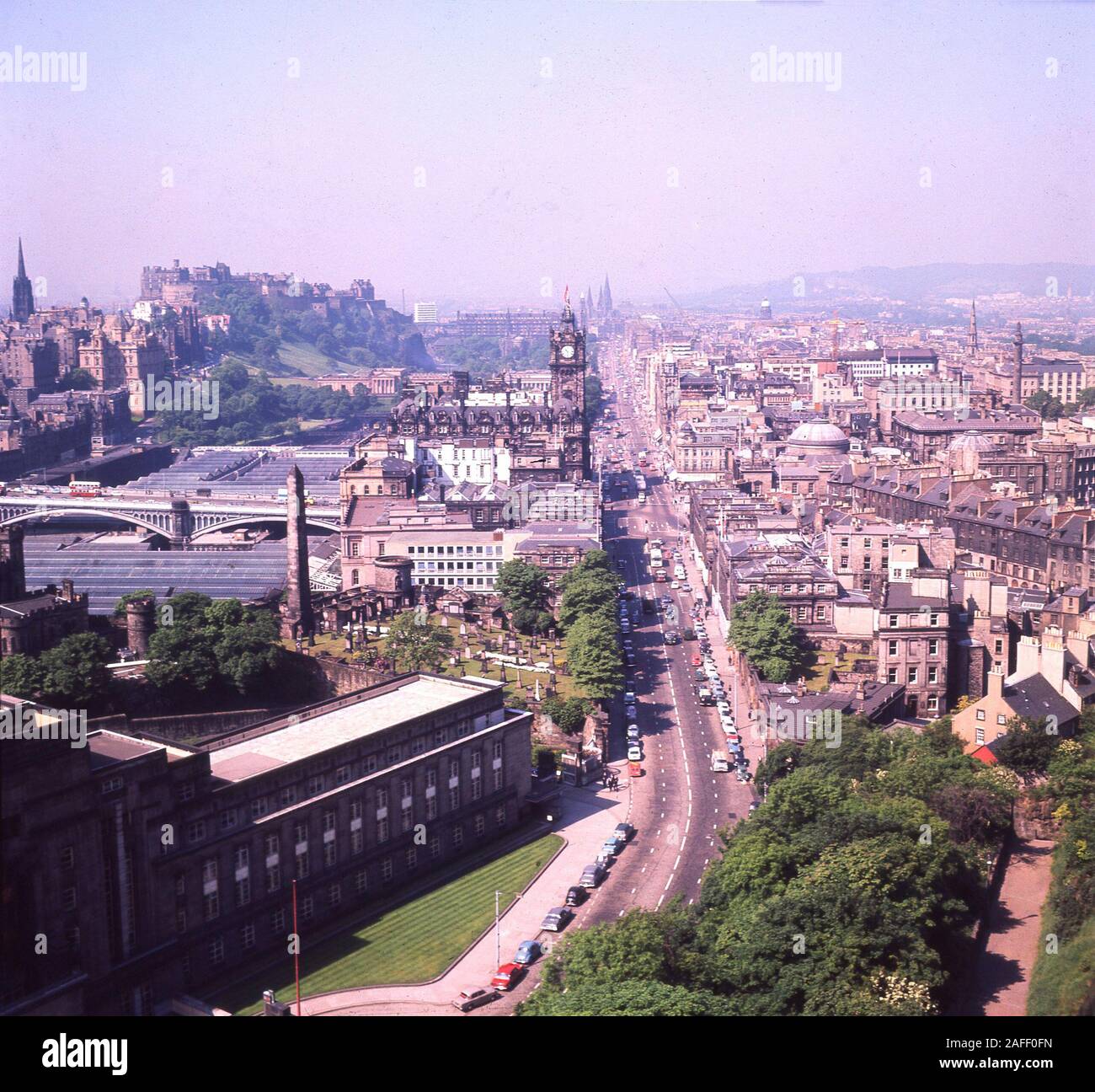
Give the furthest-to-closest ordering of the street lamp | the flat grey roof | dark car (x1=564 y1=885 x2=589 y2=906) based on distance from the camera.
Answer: dark car (x1=564 y1=885 x2=589 y2=906), the flat grey roof, the street lamp

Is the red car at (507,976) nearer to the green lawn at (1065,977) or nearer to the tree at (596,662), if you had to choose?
the green lawn at (1065,977)

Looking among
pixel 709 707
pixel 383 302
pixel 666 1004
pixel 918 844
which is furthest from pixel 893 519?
pixel 383 302

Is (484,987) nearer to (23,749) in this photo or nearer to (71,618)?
(23,749)

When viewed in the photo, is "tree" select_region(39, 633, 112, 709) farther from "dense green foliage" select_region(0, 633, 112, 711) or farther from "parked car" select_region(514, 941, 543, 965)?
"parked car" select_region(514, 941, 543, 965)

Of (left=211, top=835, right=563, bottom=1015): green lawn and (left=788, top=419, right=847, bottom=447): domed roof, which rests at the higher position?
(left=788, top=419, right=847, bottom=447): domed roof

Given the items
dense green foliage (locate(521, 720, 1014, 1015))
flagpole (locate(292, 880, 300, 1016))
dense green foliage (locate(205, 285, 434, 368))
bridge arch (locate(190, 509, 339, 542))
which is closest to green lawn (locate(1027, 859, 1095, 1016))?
dense green foliage (locate(521, 720, 1014, 1015))

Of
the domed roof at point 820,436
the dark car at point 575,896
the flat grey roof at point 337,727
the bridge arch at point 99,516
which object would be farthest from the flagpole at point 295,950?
the domed roof at point 820,436
